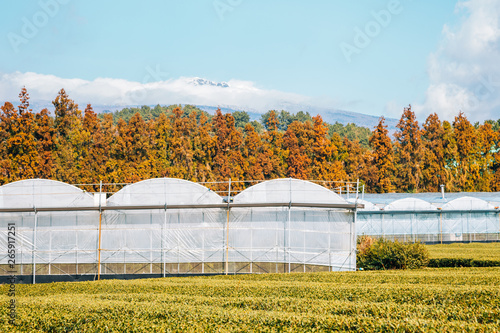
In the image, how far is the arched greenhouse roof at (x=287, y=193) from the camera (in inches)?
912

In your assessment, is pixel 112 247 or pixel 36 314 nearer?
pixel 36 314

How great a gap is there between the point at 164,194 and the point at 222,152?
3168 centimetres

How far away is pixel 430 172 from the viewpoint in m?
57.8

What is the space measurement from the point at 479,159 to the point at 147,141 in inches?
1507

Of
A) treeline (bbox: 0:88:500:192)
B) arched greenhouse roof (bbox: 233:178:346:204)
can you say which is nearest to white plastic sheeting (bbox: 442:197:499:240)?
treeline (bbox: 0:88:500:192)

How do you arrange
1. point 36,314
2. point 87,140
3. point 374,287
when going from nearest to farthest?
1. point 36,314
2. point 374,287
3. point 87,140

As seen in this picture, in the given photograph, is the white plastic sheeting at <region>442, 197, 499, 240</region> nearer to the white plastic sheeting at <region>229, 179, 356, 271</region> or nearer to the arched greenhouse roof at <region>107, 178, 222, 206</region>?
the white plastic sheeting at <region>229, 179, 356, 271</region>

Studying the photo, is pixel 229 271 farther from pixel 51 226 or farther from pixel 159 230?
pixel 51 226

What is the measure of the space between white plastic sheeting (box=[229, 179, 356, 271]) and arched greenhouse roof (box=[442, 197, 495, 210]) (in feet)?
70.1

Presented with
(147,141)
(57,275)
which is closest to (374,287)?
(57,275)

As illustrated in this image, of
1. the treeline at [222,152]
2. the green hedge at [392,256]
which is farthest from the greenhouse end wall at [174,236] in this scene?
the treeline at [222,152]

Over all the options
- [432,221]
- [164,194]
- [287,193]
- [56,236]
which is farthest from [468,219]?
[56,236]

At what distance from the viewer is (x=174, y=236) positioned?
907 inches

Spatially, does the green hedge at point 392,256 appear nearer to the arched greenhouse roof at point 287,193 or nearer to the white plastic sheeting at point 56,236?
the arched greenhouse roof at point 287,193
